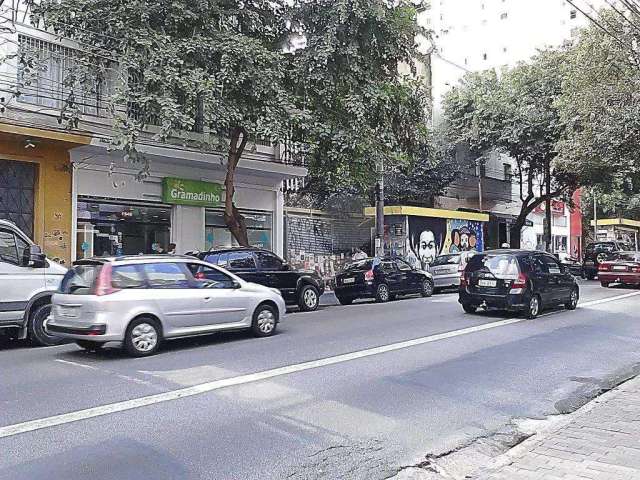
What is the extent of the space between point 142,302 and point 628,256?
21.6 meters

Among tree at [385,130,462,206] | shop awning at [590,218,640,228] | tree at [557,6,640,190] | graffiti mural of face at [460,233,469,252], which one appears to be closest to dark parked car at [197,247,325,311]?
tree at [557,6,640,190]

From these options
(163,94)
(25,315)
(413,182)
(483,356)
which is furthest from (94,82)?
(413,182)

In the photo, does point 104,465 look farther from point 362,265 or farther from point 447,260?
point 447,260

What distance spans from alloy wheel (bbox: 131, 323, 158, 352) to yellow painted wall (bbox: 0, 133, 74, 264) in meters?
8.18

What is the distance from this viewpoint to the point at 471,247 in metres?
32.5

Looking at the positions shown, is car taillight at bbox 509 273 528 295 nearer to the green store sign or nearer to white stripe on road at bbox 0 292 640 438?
white stripe on road at bbox 0 292 640 438

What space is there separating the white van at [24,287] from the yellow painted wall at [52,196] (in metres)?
5.81

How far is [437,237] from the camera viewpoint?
98.4 feet

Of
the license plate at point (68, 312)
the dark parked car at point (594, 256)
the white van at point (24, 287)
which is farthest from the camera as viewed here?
the dark parked car at point (594, 256)

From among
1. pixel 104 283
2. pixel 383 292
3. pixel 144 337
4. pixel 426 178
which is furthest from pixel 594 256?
pixel 104 283

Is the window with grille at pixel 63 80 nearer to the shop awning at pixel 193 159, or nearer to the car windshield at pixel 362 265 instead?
the shop awning at pixel 193 159

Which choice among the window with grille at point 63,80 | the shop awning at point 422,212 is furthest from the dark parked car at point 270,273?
the shop awning at point 422,212

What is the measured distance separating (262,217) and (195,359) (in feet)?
45.0

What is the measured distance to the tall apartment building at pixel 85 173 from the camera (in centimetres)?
1597
